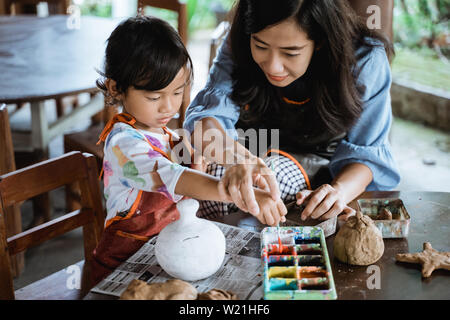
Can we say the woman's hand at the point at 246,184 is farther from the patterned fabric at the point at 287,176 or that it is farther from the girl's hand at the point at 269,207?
the patterned fabric at the point at 287,176

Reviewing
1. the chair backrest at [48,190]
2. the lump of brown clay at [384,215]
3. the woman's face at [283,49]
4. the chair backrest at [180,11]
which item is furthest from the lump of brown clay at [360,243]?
the chair backrest at [180,11]

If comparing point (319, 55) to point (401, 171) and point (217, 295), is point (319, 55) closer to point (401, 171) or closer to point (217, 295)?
point (217, 295)

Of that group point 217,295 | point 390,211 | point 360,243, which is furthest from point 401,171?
point 217,295

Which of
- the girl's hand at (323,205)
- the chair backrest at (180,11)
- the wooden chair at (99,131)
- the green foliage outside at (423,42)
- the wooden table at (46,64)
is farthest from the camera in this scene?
the green foliage outside at (423,42)

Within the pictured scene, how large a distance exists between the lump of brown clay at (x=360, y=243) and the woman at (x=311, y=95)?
179 mm

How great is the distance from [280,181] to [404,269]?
544mm

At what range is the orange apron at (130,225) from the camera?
131 centimetres

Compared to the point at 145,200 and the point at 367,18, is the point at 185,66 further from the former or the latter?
the point at 367,18

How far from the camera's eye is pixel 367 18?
1859 millimetres

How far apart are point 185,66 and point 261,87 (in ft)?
1.58

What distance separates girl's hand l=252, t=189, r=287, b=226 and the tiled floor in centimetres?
154

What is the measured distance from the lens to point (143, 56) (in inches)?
49.2

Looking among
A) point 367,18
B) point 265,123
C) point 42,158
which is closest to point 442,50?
point 367,18

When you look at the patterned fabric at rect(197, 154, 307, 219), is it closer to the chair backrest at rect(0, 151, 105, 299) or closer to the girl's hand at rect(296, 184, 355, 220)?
the girl's hand at rect(296, 184, 355, 220)
